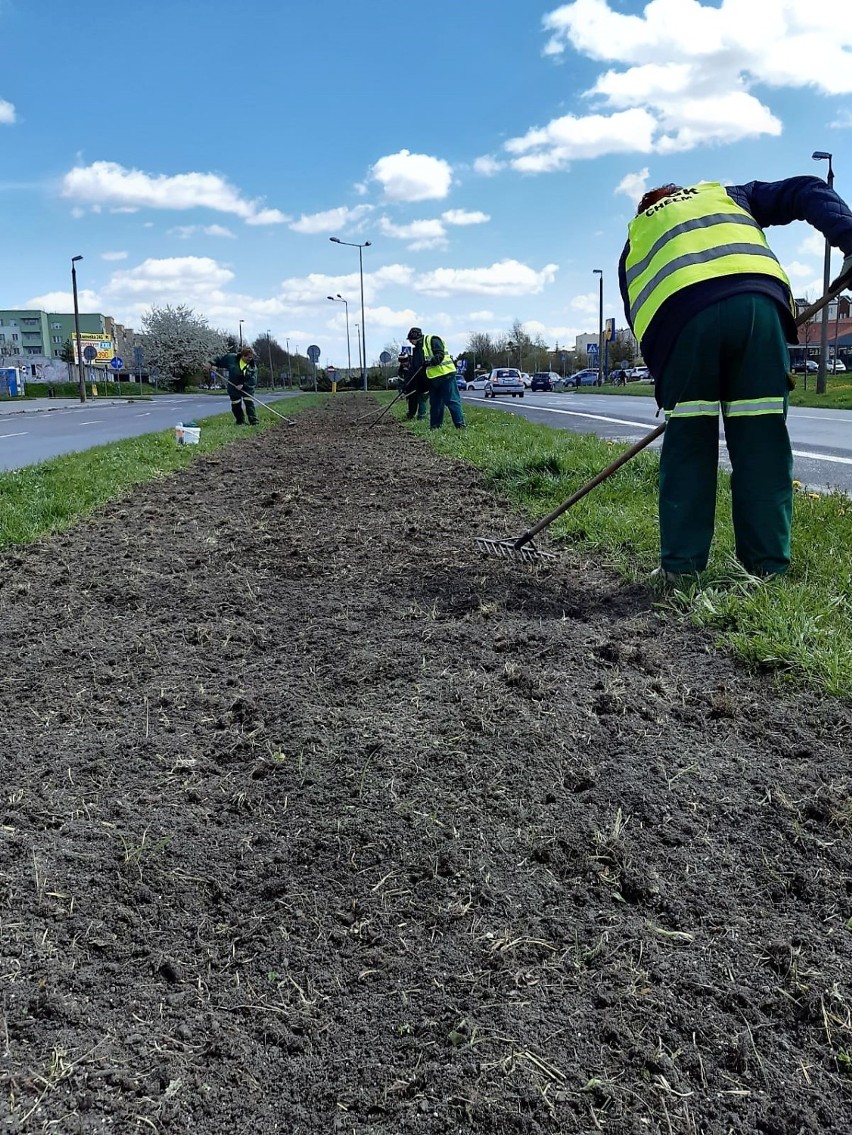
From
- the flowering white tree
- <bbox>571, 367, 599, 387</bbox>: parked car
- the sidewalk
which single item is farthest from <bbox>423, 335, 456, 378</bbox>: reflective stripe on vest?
the flowering white tree

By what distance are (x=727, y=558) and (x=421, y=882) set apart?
266 centimetres

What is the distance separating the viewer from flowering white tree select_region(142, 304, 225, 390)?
91.1 metres

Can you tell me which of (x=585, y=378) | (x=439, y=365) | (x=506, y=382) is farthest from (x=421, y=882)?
(x=585, y=378)

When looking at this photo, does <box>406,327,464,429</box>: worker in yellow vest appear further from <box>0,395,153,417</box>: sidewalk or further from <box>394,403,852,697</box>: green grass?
<box>0,395,153,417</box>: sidewalk

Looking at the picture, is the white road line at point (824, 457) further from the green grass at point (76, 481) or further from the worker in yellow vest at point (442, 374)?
the green grass at point (76, 481)

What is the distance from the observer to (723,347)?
146 inches

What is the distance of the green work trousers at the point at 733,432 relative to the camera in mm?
3670

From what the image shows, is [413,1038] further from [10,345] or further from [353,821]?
[10,345]

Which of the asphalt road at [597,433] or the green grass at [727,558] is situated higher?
the asphalt road at [597,433]

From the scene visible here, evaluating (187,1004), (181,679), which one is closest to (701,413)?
(181,679)

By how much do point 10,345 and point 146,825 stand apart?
139611 millimetres

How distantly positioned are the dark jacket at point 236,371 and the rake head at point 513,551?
15100mm

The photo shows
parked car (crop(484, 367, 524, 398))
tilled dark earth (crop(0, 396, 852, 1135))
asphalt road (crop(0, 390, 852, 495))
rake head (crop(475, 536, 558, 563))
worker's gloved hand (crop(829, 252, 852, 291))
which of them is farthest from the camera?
parked car (crop(484, 367, 524, 398))

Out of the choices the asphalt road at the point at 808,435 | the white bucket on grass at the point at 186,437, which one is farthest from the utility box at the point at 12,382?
the white bucket on grass at the point at 186,437
